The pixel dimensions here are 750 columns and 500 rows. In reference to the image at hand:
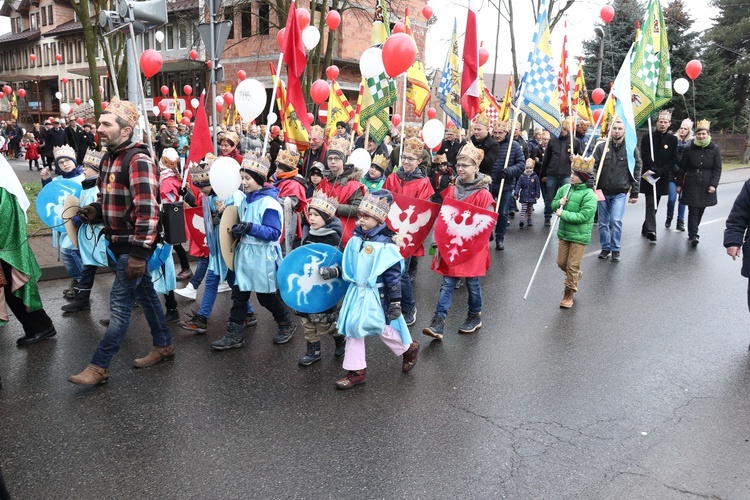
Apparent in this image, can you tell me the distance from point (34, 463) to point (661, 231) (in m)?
11.3

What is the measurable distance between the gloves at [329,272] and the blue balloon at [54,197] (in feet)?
10.9

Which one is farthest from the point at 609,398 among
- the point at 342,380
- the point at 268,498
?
the point at 268,498

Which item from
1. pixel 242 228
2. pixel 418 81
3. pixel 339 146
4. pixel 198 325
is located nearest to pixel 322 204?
pixel 242 228

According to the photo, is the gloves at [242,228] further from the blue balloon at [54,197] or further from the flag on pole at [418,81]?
the flag on pole at [418,81]

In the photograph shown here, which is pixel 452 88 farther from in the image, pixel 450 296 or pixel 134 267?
pixel 134 267

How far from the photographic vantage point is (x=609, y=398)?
14.6 feet

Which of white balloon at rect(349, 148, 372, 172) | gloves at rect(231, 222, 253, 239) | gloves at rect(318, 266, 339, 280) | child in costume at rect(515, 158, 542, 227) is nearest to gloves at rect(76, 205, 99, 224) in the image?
gloves at rect(231, 222, 253, 239)

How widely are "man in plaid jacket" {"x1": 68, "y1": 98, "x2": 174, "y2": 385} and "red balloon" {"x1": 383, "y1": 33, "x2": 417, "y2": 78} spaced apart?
10.2ft

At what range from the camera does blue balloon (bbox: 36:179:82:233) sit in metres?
6.32

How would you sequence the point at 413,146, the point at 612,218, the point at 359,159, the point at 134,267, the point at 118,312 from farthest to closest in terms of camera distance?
the point at 612,218, the point at 413,146, the point at 359,159, the point at 118,312, the point at 134,267

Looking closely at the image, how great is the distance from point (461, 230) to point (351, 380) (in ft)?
6.16

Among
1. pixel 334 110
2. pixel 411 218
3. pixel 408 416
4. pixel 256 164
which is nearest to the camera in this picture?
pixel 408 416

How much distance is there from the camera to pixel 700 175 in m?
10.3

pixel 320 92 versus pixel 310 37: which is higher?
pixel 310 37
